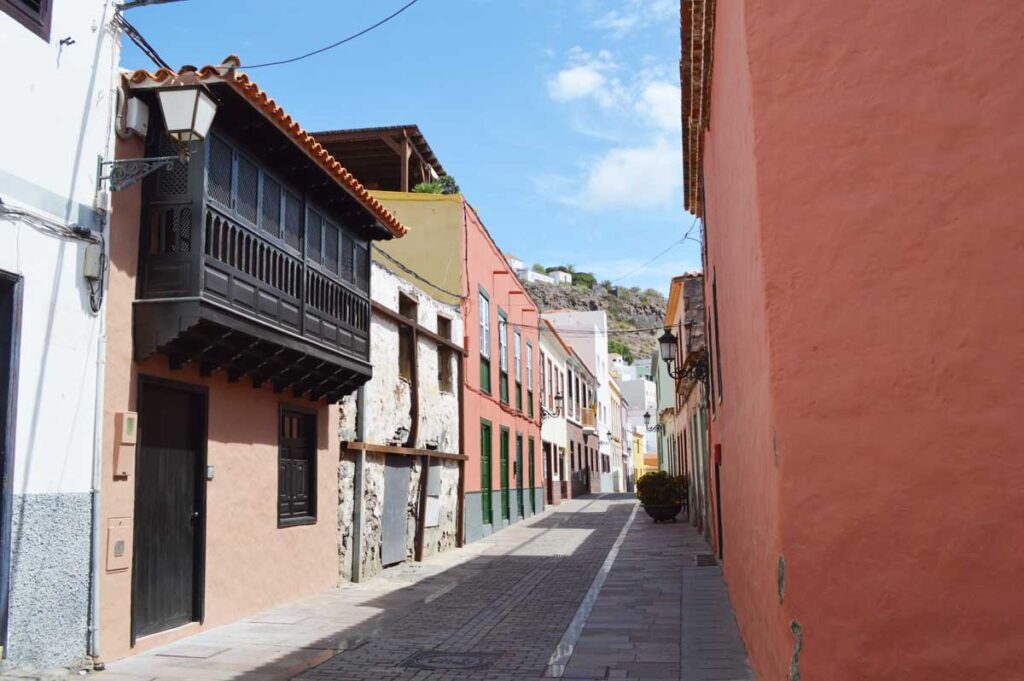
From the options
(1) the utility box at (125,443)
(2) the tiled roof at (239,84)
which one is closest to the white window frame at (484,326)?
(2) the tiled roof at (239,84)

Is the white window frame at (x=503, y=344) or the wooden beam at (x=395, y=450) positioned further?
the white window frame at (x=503, y=344)

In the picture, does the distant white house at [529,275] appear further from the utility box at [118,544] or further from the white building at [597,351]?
the utility box at [118,544]

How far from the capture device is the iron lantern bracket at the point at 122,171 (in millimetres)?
7352

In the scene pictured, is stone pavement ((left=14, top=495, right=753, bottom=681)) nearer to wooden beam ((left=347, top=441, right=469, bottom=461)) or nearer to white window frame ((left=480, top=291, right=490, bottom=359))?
wooden beam ((left=347, top=441, right=469, bottom=461))

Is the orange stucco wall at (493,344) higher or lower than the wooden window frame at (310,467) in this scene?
higher

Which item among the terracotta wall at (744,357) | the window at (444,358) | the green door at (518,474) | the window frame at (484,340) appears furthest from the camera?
the green door at (518,474)

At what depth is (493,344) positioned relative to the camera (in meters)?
22.4

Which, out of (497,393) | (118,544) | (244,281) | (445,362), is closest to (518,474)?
(497,393)

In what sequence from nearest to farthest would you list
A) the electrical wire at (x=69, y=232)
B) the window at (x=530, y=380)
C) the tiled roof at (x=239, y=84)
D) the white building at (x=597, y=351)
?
1. the electrical wire at (x=69, y=232)
2. the tiled roof at (x=239, y=84)
3. the window at (x=530, y=380)
4. the white building at (x=597, y=351)

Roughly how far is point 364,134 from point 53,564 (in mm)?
13025

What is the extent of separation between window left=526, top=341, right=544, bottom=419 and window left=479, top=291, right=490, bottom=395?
5833 millimetres

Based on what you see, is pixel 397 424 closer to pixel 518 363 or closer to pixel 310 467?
pixel 310 467

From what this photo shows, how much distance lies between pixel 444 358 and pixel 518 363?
26.8ft

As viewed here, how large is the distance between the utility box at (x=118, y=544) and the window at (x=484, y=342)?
13.6m
